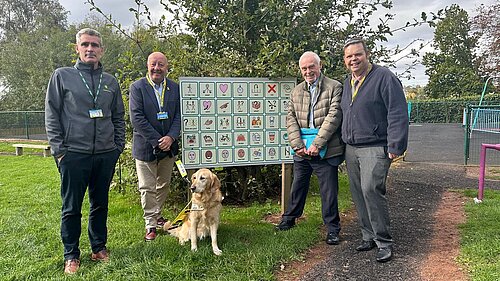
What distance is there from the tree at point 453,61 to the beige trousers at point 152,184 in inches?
1665

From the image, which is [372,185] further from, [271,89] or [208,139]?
[208,139]

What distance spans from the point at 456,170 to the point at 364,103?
696 centimetres

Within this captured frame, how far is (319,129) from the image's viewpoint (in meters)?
4.25

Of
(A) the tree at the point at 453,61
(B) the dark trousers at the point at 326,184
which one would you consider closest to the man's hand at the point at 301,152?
(B) the dark trousers at the point at 326,184

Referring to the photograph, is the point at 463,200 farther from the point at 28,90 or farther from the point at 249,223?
the point at 28,90

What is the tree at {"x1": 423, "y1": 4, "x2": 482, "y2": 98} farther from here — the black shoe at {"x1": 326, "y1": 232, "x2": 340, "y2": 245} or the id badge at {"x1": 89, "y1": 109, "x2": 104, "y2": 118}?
the id badge at {"x1": 89, "y1": 109, "x2": 104, "y2": 118}

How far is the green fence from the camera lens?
19047 mm

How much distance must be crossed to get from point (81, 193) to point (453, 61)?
4834 cm

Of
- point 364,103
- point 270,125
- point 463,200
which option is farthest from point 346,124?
point 463,200

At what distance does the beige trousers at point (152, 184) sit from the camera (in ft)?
14.3

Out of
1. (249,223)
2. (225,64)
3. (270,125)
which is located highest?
(225,64)

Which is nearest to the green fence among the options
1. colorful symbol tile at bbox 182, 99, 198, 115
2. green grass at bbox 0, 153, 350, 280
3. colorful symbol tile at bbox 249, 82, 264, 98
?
green grass at bbox 0, 153, 350, 280

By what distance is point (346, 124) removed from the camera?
3.98m

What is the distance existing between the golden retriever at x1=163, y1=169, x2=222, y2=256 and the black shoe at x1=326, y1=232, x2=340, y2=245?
126 cm
